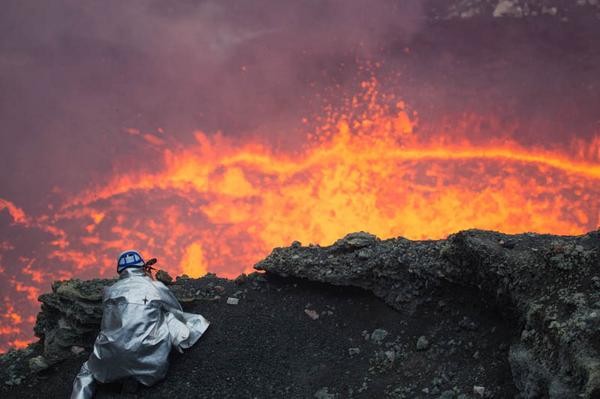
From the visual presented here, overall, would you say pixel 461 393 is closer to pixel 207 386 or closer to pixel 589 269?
pixel 589 269

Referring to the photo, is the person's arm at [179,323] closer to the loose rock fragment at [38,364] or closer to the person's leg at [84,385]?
the person's leg at [84,385]

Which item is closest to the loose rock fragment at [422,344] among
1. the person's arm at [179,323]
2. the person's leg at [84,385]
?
the person's arm at [179,323]

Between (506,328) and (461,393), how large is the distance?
53.1 inches

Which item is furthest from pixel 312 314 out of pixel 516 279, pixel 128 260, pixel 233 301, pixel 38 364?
pixel 38 364

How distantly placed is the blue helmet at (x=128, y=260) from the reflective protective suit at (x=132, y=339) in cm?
41

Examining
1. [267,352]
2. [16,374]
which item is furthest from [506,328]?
[16,374]

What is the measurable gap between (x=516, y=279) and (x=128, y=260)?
7393 mm

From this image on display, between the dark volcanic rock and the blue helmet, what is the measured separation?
2735mm

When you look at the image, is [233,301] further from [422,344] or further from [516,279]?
[516,279]

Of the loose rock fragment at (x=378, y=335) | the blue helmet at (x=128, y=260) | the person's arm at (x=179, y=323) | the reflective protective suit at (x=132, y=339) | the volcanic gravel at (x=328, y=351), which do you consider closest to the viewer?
the volcanic gravel at (x=328, y=351)

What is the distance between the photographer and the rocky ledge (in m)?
7.63

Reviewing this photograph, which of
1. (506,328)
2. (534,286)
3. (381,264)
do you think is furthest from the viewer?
(381,264)

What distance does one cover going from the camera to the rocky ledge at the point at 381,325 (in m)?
7.63

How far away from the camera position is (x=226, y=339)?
37.6 feet
